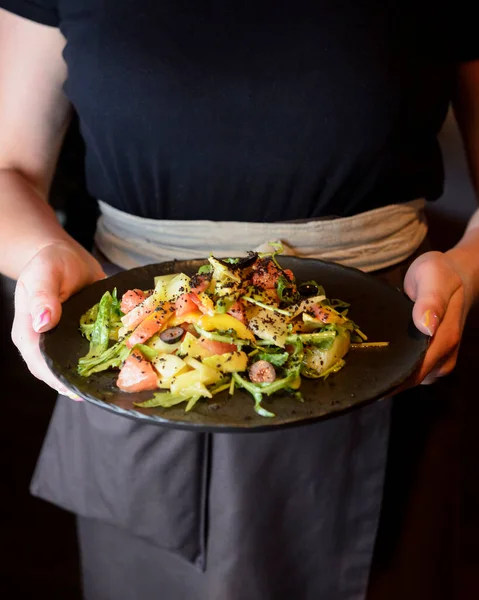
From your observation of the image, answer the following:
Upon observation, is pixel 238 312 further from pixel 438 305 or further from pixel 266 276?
pixel 438 305

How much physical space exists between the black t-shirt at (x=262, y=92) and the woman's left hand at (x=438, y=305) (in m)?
0.18

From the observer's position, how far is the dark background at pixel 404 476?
1.15 m

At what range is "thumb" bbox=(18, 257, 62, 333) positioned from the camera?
90 cm

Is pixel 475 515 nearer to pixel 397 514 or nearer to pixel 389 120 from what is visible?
pixel 397 514

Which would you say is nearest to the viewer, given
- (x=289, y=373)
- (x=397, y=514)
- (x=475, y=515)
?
(x=289, y=373)

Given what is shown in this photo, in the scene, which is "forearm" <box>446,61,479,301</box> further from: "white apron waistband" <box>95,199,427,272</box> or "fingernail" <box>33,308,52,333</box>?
"fingernail" <box>33,308,52,333</box>

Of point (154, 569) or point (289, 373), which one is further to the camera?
point (154, 569)

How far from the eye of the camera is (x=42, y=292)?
93 cm

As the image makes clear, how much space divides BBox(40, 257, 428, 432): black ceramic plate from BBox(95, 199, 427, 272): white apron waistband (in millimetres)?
54

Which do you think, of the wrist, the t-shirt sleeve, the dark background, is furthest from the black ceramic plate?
the t-shirt sleeve

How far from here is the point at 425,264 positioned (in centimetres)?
99

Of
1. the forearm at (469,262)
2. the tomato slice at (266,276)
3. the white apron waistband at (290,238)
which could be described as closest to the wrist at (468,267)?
the forearm at (469,262)

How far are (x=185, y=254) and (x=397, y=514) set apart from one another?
A: 0.60 metres

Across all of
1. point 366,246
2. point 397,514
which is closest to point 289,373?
point 366,246
